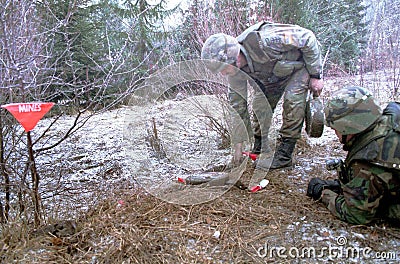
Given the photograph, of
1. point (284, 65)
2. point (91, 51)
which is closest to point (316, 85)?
point (284, 65)

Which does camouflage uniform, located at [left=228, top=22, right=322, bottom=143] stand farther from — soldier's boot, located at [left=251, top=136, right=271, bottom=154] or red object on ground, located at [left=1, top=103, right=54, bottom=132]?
red object on ground, located at [left=1, top=103, right=54, bottom=132]

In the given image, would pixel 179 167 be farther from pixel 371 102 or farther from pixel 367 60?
pixel 367 60

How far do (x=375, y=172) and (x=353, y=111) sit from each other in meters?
0.41

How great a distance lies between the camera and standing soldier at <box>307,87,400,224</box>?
1.99 m

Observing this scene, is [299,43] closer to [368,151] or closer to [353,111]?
[353,111]

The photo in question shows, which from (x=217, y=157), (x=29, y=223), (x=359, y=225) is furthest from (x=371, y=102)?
(x=29, y=223)

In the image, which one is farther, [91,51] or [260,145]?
[91,51]

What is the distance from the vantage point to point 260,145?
3.78 meters

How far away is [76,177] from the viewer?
3488 mm

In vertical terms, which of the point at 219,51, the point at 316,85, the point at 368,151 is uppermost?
the point at 219,51

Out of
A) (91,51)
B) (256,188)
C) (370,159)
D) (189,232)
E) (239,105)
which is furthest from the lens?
(91,51)

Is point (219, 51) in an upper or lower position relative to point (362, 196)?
upper

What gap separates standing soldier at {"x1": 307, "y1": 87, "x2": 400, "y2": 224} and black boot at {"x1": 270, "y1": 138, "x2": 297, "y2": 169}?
1129 millimetres

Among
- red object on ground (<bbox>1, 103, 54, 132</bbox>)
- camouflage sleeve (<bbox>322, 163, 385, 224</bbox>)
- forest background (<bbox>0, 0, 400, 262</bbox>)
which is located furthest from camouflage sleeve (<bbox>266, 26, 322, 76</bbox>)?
red object on ground (<bbox>1, 103, 54, 132</bbox>)
